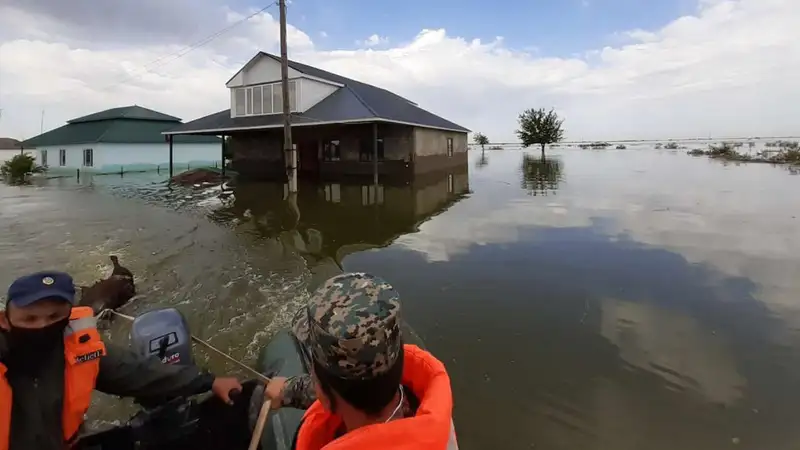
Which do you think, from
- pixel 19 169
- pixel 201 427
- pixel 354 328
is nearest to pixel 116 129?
pixel 19 169

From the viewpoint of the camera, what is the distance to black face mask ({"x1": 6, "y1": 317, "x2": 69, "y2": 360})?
1.76m

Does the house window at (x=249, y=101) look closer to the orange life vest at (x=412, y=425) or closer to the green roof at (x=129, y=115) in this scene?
the green roof at (x=129, y=115)

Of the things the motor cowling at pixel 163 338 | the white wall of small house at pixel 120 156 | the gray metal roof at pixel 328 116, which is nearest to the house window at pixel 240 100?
the gray metal roof at pixel 328 116

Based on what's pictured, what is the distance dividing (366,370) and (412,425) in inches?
5.9

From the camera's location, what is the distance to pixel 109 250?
27.2 feet

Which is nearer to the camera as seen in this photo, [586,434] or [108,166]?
[586,434]

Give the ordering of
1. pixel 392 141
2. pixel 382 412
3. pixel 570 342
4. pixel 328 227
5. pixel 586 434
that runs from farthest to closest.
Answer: pixel 392 141 < pixel 328 227 < pixel 570 342 < pixel 586 434 < pixel 382 412

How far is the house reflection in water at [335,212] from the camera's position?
8.29m

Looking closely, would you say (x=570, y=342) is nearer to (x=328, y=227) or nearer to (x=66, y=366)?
(x=66, y=366)

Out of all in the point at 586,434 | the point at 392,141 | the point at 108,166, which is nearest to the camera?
the point at 586,434

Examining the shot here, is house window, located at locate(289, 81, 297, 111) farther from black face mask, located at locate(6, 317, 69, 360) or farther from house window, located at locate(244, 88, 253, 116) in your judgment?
black face mask, located at locate(6, 317, 69, 360)

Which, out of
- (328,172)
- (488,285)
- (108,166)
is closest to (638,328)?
(488,285)

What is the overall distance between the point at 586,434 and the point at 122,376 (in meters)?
2.81

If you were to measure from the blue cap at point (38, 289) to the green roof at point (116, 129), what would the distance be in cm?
2934
